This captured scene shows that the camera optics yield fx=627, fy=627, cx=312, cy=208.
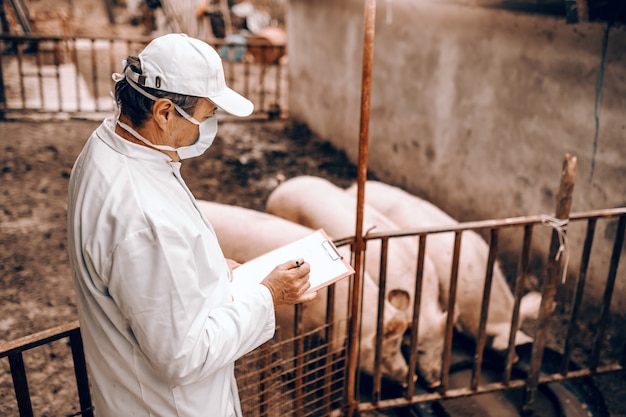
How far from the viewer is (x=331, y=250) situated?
2416 millimetres

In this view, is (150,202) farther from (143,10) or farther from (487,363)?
(143,10)

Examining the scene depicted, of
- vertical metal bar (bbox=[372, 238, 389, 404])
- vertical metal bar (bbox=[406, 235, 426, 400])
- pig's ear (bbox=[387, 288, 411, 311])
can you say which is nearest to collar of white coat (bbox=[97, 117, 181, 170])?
vertical metal bar (bbox=[372, 238, 389, 404])

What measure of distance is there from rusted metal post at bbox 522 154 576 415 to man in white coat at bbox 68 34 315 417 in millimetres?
1946

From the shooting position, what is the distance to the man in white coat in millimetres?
1630

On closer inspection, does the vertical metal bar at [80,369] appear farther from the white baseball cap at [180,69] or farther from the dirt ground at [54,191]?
the dirt ground at [54,191]

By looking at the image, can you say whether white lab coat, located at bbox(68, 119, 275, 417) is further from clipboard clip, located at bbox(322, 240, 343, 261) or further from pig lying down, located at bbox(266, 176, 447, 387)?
pig lying down, located at bbox(266, 176, 447, 387)

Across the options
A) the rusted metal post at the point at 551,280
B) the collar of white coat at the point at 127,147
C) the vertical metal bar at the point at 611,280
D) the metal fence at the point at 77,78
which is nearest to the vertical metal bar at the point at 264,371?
the collar of white coat at the point at 127,147

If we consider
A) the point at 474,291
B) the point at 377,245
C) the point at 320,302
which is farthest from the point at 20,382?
the point at 474,291

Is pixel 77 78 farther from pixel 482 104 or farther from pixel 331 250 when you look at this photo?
pixel 331 250

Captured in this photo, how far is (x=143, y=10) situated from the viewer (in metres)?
18.6

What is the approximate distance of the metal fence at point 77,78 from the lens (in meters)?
9.28

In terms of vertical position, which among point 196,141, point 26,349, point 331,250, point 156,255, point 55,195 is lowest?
point 55,195

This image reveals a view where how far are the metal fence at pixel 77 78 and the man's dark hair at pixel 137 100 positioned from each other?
21.2 ft

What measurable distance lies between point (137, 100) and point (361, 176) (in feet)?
4.21
